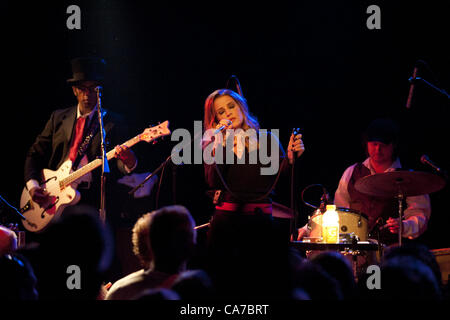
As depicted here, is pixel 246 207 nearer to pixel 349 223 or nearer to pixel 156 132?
pixel 349 223

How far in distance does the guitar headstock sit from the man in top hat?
0.74 feet

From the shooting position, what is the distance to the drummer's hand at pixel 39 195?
18.0 feet

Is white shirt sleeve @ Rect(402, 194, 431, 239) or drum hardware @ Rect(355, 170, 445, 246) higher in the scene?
drum hardware @ Rect(355, 170, 445, 246)

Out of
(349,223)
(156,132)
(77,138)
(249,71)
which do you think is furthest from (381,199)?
(77,138)

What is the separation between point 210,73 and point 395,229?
2.76 meters

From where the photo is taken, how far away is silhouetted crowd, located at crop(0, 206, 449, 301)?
185cm

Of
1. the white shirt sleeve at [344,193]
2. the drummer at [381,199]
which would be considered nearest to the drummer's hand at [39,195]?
the drummer at [381,199]

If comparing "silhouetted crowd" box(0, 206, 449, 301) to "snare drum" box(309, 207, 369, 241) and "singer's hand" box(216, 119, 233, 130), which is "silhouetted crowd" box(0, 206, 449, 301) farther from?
"snare drum" box(309, 207, 369, 241)

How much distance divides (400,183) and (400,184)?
0.06 ft

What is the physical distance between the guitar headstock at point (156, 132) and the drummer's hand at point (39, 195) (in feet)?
4.13

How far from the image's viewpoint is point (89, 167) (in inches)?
210

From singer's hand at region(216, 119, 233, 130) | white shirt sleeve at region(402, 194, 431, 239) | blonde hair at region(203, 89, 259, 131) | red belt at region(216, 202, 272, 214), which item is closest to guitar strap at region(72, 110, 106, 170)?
blonde hair at region(203, 89, 259, 131)

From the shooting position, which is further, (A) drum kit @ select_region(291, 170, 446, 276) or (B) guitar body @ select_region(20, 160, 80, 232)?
(B) guitar body @ select_region(20, 160, 80, 232)
